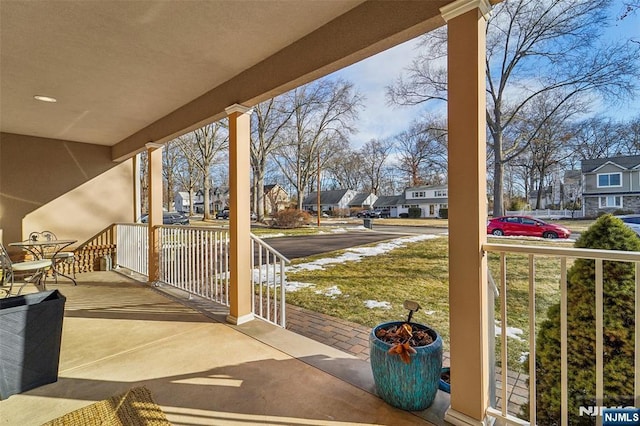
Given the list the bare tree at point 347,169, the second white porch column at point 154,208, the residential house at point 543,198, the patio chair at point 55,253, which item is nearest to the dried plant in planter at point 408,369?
the second white porch column at point 154,208

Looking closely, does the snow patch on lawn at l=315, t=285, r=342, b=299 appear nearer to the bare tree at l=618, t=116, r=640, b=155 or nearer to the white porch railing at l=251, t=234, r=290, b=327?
the white porch railing at l=251, t=234, r=290, b=327

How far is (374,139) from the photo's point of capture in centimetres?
2495

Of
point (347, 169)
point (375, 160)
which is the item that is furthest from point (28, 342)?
point (347, 169)

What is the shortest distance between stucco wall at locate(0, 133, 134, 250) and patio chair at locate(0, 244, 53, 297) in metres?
0.69

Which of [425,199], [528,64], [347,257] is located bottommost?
[347,257]

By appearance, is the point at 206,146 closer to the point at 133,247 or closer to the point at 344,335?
the point at 133,247

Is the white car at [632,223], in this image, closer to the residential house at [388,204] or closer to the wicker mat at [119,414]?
the wicker mat at [119,414]

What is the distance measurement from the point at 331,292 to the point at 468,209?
336 centimetres

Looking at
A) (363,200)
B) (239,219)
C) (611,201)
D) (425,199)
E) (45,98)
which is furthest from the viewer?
(363,200)

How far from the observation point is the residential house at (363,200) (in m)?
33.1

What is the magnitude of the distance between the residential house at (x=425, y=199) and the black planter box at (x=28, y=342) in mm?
22240

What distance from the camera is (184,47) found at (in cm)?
246

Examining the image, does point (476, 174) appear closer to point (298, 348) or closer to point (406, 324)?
point (406, 324)

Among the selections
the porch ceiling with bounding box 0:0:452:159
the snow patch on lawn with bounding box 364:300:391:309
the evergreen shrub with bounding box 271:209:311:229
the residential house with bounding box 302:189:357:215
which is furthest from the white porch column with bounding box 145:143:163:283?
the residential house with bounding box 302:189:357:215
